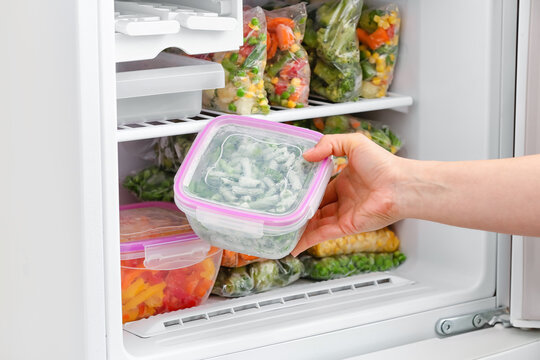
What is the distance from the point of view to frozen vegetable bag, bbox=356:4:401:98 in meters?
1.76

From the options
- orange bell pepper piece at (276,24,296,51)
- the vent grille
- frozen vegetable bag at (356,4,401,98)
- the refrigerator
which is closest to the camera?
the refrigerator

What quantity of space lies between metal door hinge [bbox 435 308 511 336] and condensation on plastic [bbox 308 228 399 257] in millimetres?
245

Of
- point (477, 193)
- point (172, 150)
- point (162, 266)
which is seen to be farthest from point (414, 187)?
point (172, 150)

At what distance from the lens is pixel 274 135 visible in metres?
1.48

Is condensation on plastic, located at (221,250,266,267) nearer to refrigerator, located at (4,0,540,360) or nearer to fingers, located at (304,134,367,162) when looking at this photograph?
refrigerator, located at (4,0,540,360)

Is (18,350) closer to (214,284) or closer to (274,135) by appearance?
(214,284)

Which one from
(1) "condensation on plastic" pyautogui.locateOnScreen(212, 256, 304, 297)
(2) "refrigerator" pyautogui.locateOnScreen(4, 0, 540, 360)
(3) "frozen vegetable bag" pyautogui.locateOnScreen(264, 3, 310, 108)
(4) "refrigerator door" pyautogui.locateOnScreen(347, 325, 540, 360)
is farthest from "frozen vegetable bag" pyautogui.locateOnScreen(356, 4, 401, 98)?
(4) "refrigerator door" pyautogui.locateOnScreen(347, 325, 540, 360)

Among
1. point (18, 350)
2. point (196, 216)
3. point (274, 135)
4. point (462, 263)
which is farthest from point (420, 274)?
point (18, 350)

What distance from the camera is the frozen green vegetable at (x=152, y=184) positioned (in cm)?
177

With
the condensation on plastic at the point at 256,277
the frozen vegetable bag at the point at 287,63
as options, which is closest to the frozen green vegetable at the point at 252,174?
the frozen vegetable bag at the point at 287,63

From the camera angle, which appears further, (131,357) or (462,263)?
(462,263)

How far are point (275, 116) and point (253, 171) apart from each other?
207 millimetres

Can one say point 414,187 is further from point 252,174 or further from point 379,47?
point 379,47

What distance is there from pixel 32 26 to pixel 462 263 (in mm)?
928
